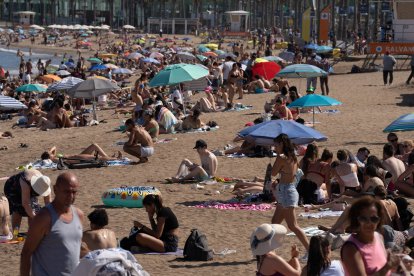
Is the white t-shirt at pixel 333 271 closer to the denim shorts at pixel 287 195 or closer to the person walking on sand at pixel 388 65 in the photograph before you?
the denim shorts at pixel 287 195

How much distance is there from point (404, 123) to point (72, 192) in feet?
29.5

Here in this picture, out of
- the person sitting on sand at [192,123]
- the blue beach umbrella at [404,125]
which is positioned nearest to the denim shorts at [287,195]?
the blue beach umbrella at [404,125]

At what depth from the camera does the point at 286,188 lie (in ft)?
31.0

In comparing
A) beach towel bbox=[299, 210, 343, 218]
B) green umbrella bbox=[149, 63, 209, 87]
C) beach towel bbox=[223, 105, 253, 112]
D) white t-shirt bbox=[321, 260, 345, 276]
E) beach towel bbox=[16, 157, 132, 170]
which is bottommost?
beach towel bbox=[16, 157, 132, 170]

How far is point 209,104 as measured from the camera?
24.8 m

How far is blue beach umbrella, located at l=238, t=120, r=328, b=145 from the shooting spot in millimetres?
12938

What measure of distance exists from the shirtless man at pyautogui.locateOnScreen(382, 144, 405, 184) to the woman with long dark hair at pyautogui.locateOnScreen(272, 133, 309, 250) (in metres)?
3.36

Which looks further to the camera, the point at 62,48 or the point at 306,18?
the point at 62,48

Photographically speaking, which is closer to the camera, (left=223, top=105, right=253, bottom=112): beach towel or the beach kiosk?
(left=223, top=105, right=253, bottom=112): beach towel

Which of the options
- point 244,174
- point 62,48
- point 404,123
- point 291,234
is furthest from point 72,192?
point 62,48

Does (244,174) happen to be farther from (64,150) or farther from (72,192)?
(72,192)

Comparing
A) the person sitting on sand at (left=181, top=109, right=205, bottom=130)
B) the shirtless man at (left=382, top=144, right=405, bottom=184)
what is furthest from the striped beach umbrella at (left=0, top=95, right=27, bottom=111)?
the shirtless man at (left=382, top=144, right=405, bottom=184)

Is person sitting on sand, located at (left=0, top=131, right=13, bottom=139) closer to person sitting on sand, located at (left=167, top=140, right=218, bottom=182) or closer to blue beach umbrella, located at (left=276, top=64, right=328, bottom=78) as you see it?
blue beach umbrella, located at (left=276, top=64, right=328, bottom=78)

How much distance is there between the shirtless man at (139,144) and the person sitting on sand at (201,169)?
232 centimetres
